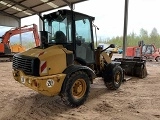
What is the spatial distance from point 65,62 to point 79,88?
0.66m

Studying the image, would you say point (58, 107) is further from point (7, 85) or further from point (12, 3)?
point (12, 3)

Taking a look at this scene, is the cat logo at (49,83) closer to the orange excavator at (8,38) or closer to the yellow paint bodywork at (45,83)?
the yellow paint bodywork at (45,83)

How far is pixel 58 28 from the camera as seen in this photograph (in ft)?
14.5

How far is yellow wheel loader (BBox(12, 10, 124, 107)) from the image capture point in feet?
11.9

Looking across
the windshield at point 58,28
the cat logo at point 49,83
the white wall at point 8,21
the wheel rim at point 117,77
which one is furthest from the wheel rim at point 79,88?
the white wall at point 8,21

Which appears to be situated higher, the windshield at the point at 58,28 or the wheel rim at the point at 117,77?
the windshield at the point at 58,28

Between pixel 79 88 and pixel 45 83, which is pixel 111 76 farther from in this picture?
pixel 45 83

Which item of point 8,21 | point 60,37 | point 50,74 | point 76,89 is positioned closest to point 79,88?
point 76,89

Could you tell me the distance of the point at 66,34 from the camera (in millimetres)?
4273

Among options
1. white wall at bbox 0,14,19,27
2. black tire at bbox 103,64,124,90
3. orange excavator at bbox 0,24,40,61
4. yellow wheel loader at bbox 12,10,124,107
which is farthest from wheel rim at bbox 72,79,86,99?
white wall at bbox 0,14,19,27

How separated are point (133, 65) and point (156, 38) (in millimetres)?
20834

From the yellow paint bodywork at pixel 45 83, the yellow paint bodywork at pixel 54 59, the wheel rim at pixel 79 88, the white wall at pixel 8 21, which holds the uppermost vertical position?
the white wall at pixel 8 21

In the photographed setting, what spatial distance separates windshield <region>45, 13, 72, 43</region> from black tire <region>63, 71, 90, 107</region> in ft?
2.73

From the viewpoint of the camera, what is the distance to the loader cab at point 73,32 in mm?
4281
